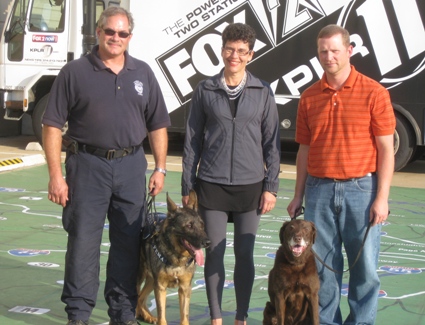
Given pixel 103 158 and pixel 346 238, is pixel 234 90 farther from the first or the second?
pixel 346 238

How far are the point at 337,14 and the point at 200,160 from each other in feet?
28.7

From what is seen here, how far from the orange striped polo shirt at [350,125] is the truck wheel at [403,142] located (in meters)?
8.41

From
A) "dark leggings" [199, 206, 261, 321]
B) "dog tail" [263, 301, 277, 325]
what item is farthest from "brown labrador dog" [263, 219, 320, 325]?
"dark leggings" [199, 206, 261, 321]

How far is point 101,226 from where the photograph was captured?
5191 mm

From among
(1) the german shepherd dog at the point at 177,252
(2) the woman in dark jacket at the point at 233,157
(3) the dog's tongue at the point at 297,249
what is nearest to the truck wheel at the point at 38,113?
(1) the german shepherd dog at the point at 177,252

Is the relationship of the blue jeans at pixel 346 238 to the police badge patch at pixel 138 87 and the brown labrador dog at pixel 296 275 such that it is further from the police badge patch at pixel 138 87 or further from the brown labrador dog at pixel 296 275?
the police badge patch at pixel 138 87

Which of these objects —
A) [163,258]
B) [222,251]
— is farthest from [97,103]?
[222,251]

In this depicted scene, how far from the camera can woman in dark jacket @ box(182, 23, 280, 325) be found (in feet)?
16.3

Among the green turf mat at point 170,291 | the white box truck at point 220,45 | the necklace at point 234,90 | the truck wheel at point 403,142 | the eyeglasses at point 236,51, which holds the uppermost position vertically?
the white box truck at point 220,45

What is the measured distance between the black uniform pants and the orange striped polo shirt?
3.91 ft

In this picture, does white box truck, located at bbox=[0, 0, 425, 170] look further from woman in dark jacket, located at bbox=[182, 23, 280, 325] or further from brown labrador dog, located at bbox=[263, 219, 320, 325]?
brown labrador dog, located at bbox=[263, 219, 320, 325]

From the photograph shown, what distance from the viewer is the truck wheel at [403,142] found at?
512 inches

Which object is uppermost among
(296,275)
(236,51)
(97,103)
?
(236,51)

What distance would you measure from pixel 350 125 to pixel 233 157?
0.73 m
